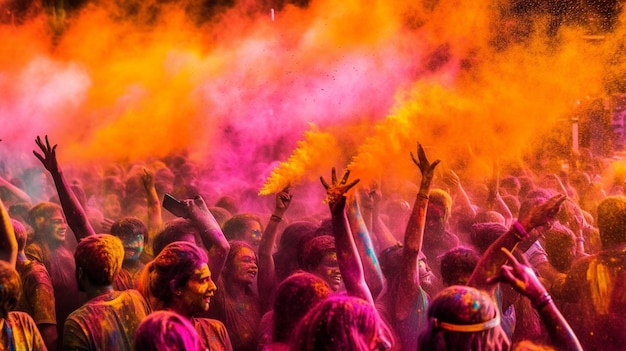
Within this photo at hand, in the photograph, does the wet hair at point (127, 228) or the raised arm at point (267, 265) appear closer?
the raised arm at point (267, 265)

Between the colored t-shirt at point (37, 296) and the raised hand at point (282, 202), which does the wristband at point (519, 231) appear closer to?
the raised hand at point (282, 202)

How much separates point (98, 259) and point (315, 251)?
114cm

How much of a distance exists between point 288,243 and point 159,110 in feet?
21.0

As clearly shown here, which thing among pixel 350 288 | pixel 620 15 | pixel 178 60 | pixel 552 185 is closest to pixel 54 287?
pixel 350 288

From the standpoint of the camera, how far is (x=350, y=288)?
2.94 metres

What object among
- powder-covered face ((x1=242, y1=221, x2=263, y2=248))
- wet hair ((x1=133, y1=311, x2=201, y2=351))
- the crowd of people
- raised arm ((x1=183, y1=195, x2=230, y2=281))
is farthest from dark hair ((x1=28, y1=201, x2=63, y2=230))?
wet hair ((x1=133, y1=311, x2=201, y2=351))

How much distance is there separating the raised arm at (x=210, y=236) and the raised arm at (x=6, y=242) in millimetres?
992

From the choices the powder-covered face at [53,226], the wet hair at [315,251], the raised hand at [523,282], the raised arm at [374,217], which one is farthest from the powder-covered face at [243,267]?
the raised hand at [523,282]

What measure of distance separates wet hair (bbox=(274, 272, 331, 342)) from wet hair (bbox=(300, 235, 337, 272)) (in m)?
0.88

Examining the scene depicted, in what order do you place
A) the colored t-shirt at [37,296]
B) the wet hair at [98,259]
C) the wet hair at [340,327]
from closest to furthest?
the wet hair at [340,327] < the wet hair at [98,259] < the colored t-shirt at [37,296]

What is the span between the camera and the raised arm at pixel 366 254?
141 inches

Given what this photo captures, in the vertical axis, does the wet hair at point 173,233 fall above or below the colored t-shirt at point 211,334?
above

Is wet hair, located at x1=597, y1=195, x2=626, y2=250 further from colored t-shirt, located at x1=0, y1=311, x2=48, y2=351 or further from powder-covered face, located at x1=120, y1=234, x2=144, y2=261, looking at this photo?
colored t-shirt, located at x1=0, y1=311, x2=48, y2=351

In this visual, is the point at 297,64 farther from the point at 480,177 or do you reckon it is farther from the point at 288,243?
the point at 288,243
